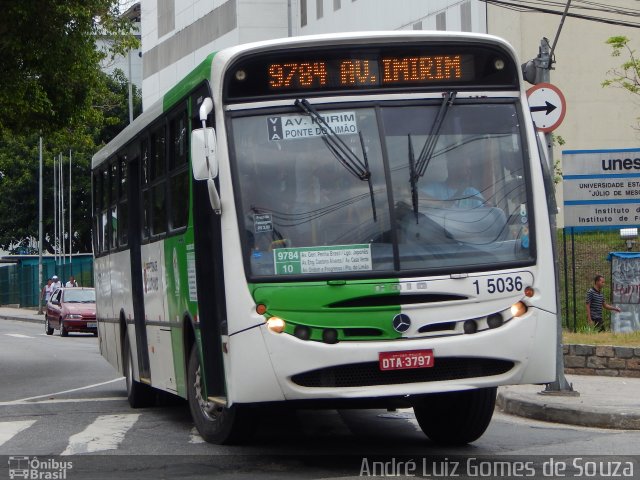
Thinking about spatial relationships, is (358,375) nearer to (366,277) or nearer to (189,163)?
(366,277)

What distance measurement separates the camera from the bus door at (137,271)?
12.8m

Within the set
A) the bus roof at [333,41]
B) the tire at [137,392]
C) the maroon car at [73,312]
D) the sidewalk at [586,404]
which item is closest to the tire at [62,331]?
the maroon car at [73,312]

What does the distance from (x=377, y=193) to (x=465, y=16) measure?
117 feet

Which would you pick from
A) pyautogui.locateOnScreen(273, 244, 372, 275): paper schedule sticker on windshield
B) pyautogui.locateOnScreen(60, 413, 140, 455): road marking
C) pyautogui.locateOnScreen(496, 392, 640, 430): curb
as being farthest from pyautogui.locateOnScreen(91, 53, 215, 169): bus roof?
pyautogui.locateOnScreen(496, 392, 640, 430): curb

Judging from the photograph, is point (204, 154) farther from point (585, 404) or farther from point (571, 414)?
point (585, 404)

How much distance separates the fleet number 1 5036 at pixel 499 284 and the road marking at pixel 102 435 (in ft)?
11.2

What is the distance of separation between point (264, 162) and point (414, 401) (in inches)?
83.8

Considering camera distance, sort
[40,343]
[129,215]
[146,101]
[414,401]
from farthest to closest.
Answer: [146,101] < [40,343] < [129,215] < [414,401]

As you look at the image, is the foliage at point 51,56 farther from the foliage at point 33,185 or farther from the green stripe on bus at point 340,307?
the foliage at point 33,185

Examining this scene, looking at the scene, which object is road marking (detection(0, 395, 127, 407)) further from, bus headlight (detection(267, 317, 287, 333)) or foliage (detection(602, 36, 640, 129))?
foliage (detection(602, 36, 640, 129))

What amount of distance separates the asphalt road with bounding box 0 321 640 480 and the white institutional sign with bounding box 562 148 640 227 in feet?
24.3

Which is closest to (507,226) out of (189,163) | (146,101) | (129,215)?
(189,163)

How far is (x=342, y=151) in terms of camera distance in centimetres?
871

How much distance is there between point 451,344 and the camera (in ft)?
27.7
